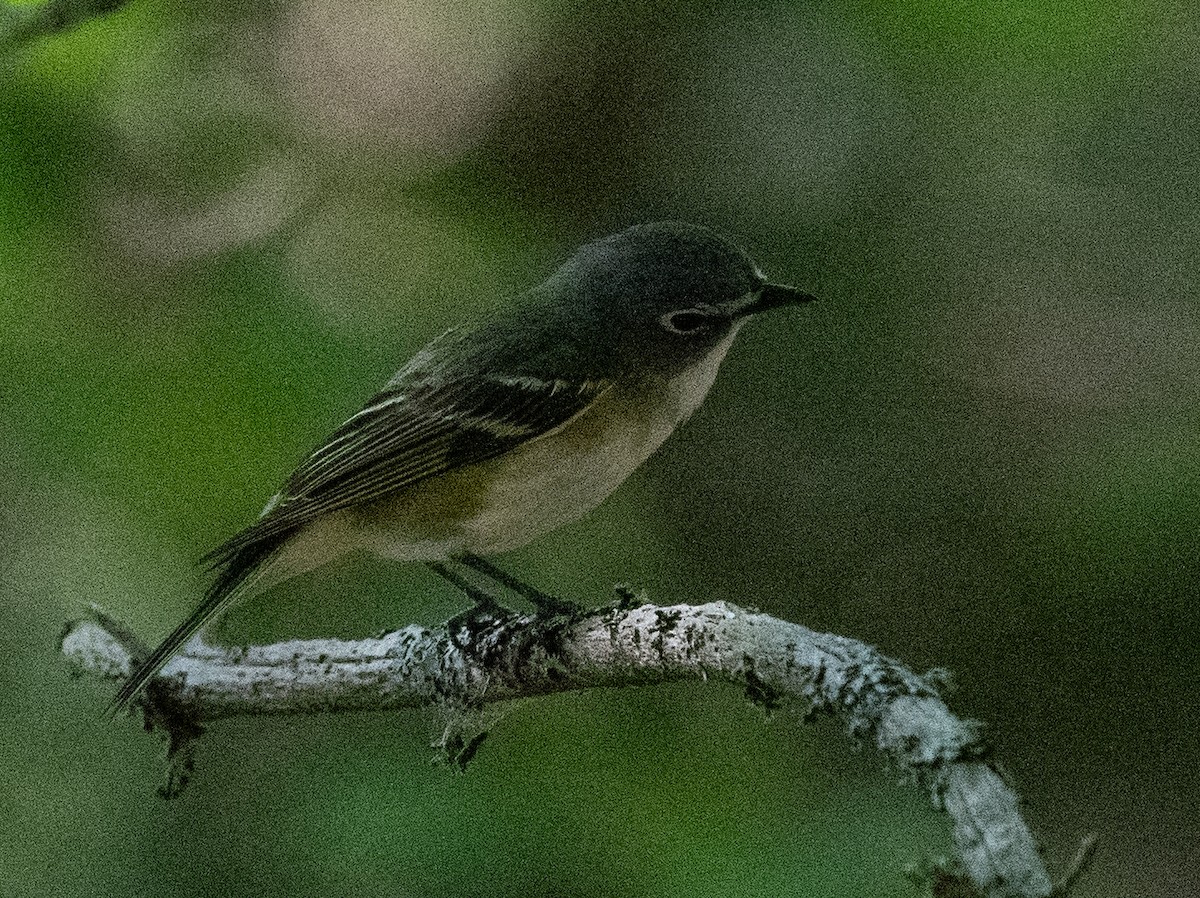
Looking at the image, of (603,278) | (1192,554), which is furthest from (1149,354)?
(603,278)

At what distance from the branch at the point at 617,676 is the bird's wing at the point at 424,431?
0.13 metres

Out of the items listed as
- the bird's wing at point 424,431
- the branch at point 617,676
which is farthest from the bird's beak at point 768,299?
the branch at point 617,676

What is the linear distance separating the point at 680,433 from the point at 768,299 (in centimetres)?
21

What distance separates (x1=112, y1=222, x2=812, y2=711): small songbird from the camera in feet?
3.20

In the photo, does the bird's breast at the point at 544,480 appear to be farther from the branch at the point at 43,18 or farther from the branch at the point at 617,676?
the branch at the point at 43,18

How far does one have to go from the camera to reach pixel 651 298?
3.41ft

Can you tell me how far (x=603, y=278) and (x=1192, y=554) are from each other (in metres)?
0.53

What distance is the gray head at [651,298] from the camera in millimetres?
969

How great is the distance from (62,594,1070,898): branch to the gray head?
0.78 feet

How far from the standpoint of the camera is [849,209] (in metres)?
1.10

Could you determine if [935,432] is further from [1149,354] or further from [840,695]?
[840,695]

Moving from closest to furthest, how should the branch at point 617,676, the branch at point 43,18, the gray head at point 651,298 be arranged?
the branch at point 617,676, the branch at point 43,18, the gray head at point 651,298

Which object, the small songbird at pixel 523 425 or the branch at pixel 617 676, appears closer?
the branch at pixel 617 676

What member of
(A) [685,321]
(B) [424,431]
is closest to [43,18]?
(B) [424,431]
